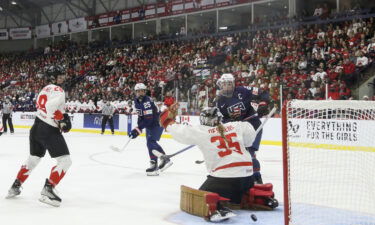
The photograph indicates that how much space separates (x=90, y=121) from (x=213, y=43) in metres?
5.75

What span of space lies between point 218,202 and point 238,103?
4.45ft

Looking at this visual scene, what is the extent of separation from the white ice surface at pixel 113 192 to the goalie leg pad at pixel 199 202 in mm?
67

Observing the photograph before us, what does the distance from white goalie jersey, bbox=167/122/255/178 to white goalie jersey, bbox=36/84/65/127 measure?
1.16 metres

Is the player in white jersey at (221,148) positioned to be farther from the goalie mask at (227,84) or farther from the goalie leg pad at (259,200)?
the goalie mask at (227,84)

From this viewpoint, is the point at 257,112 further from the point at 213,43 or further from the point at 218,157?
the point at 213,43

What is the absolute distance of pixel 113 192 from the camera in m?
4.89

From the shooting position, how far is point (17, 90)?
23.0 meters

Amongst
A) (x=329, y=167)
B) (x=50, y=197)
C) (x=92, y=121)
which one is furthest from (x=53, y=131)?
(x=92, y=121)

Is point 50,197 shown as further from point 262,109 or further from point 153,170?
point 262,109

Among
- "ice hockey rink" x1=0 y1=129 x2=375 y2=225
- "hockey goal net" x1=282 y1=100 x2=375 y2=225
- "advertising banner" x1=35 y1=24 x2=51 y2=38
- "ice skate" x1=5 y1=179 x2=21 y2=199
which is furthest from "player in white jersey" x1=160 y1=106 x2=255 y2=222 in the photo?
"advertising banner" x1=35 y1=24 x2=51 y2=38

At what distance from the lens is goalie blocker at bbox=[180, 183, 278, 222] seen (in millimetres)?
3465

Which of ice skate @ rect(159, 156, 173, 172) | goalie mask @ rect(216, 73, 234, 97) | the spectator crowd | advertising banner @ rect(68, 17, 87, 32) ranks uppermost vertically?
advertising banner @ rect(68, 17, 87, 32)

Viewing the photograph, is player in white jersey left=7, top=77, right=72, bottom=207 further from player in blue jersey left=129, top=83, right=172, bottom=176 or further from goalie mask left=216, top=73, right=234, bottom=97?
player in blue jersey left=129, top=83, right=172, bottom=176

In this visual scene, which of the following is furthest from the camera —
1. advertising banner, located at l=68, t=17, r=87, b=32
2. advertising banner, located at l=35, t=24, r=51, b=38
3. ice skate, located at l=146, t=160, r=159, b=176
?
advertising banner, located at l=35, t=24, r=51, b=38
